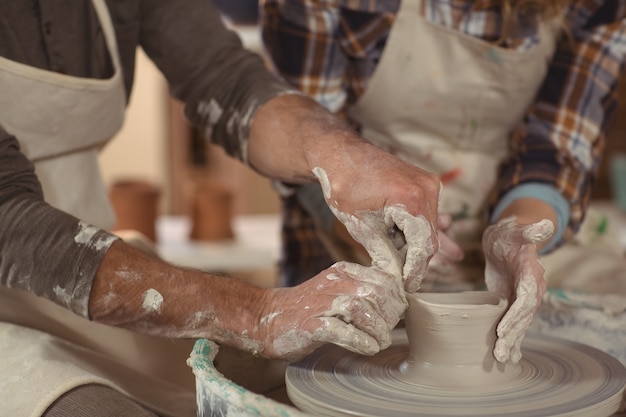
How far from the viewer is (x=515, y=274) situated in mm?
1223

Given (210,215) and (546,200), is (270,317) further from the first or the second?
(210,215)

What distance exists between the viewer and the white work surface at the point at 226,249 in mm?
2779

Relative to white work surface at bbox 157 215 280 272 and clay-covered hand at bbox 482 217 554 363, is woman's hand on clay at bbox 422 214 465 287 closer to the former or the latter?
clay-covered hand at bbox 482 217 554 363

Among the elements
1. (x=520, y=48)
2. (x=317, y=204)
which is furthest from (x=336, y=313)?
(x=520, y=48)

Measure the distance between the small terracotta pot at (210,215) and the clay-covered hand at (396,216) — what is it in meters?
1.86

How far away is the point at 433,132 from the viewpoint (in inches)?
72.2

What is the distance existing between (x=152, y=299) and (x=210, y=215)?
6.22ft

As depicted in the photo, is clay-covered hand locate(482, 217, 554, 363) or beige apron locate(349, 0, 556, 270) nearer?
clay-covered hand locate(482, 217, 554, 363)

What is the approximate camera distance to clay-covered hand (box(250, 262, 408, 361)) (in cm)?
103

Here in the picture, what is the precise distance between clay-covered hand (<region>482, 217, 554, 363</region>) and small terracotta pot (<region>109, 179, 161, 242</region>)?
1672mm

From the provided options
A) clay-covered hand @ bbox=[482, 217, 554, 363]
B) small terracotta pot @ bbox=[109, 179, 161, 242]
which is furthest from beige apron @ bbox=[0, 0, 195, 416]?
small terracotta pot @ bbox=[109, 179, 161, 242]

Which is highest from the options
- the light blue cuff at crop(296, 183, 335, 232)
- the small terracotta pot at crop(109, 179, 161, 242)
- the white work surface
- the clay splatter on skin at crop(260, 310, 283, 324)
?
the clay splatter on skin at crop(260, 310, 283, 324)

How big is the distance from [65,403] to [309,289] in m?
0.34

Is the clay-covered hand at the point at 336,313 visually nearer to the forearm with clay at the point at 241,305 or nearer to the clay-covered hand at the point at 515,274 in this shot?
the forearm with clay at the point at 241,305
